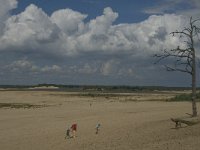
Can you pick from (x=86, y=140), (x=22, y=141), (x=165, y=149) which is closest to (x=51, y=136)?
(x=22, y=141)

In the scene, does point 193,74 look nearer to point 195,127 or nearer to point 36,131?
point 195,127

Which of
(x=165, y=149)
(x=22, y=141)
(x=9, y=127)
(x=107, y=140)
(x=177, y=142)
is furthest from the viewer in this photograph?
(x=9, y=127)

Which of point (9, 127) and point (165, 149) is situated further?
point (9, 127)

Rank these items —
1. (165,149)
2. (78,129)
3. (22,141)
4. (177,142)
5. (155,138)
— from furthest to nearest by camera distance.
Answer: (78,129) < (22,141) < (155,138) < (177,142) < (165,149)

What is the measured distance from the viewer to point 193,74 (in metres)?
26.2

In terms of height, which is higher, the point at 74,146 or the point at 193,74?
the point at 193,74

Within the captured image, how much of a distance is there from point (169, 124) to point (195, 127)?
4.05 m

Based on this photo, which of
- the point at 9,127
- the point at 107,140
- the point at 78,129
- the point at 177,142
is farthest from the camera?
the point at 9,127

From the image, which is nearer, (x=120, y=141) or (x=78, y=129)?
(x=120, y=141)

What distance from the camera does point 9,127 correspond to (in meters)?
33.5

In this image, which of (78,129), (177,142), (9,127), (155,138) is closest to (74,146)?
(155,138)

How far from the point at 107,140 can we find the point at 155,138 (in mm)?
2715

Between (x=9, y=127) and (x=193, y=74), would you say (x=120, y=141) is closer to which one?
A: (x=193, y=74)

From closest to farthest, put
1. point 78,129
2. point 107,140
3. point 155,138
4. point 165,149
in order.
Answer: point 165,149
point 155,138
point 107,140
point 78,129
